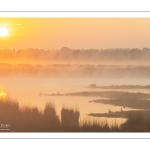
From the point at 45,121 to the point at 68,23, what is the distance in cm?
74

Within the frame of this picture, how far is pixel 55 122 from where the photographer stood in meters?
2.79

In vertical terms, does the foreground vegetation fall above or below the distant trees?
below

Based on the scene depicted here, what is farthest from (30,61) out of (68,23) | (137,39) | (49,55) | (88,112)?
(137,39)

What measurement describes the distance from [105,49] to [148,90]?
1.43 feet

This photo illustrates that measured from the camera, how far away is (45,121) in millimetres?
2793

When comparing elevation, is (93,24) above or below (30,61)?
above

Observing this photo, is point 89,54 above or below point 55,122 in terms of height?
above

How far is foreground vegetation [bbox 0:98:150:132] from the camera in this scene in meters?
2.78

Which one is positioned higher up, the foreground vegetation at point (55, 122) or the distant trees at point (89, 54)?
the distant trees at point (89, 54)

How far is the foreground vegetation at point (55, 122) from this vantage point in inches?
110
